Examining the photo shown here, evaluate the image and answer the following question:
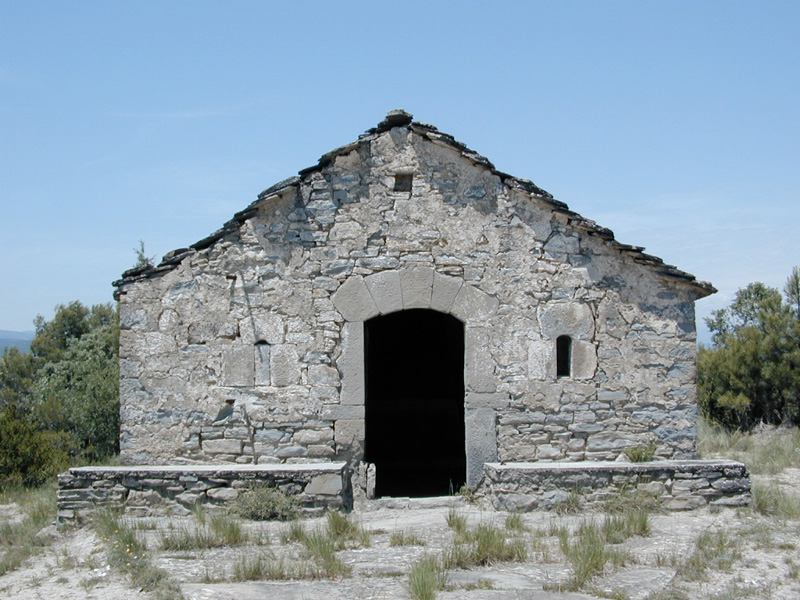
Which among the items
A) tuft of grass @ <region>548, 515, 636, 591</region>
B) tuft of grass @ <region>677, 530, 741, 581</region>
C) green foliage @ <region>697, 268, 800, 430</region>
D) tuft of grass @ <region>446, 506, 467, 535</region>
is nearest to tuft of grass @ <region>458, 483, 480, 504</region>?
tuft of grass @ <region>446, 506, 467, 535</region>

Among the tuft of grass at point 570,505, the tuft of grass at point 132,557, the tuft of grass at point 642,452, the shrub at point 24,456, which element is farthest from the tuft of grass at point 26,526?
the tuft of grass at point 642,452

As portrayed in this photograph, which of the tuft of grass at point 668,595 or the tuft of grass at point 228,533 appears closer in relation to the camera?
the tuft of grass at point 668,595

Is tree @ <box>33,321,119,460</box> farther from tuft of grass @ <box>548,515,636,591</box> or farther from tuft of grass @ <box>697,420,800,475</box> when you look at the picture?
tuft of grass @ <box>697,420,800,475</box>

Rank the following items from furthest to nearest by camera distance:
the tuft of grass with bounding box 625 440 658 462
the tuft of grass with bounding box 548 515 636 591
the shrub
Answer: the shrub → the tuft of grass with bounding box 625 440 658 462 → the tuft of grass with bounding box 548 515 636 591

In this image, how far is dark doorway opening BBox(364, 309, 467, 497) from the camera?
13414 millimetres

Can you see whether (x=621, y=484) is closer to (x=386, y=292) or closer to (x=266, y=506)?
(x=386, y=292)

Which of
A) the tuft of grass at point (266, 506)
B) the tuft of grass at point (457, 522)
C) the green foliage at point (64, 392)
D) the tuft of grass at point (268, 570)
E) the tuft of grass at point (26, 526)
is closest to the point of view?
the tuft of grass at point (268, 570)

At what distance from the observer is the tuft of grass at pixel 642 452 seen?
8945mm

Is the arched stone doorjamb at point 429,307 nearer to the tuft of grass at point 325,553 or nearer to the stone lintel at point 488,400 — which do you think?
the stone lintel at point 488,400

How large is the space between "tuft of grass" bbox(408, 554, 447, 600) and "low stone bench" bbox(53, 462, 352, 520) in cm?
214

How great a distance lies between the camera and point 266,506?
8156mm

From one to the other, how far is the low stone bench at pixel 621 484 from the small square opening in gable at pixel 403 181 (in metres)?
3.34

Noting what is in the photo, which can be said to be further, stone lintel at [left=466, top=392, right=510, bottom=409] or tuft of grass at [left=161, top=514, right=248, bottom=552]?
stone lintel at [left=466, top=392, right=510, bottom=409]

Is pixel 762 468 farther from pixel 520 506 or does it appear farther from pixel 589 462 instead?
pixel 520 506
